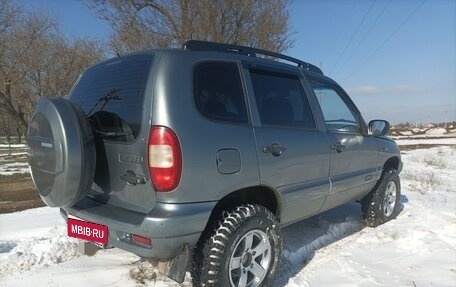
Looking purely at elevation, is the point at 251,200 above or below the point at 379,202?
above

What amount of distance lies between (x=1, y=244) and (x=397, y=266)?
4.04 metres

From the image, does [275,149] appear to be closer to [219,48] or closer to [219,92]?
[219,92]

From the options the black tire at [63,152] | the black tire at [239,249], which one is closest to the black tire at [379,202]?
the black tire at [239,249]

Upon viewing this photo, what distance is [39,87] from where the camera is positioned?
2283 cm

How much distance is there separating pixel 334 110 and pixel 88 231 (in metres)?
2.79

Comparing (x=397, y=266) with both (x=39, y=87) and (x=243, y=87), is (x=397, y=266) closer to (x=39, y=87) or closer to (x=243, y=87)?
(x=243, y=87)

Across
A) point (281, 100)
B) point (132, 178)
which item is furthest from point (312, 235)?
point (132, 178)

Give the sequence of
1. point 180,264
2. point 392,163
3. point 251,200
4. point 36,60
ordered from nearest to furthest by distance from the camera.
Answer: point 180,264
point 251,200
point 392,163
point 36,60

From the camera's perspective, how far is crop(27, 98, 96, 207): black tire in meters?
2.70

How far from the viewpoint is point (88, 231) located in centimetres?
298

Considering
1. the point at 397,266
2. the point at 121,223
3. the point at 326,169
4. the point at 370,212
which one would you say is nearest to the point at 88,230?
the point at 121,223

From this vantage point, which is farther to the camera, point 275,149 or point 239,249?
point 275,149

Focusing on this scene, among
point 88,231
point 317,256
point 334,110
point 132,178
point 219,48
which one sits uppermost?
point 219,48

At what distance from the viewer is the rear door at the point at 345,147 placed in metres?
4.13
